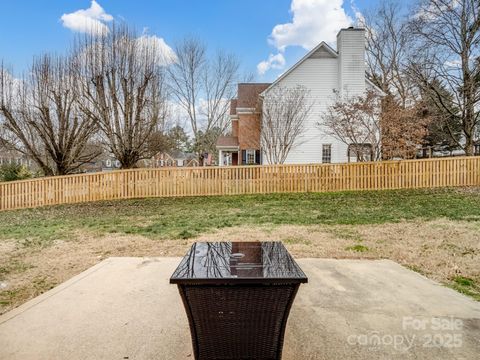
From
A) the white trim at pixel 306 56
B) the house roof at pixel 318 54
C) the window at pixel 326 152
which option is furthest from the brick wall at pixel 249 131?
the window at pixel 326 152

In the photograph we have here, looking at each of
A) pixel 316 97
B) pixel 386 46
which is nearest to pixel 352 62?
pixel 316 97

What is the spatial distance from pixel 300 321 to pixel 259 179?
9997 millimetres

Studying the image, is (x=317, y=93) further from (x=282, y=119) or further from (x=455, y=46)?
(x=455, y=46)

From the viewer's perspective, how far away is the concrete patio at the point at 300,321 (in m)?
2.32

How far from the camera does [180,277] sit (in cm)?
187

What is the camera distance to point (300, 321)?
2.74 metres

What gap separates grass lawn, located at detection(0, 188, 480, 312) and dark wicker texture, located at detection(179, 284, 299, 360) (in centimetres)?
258

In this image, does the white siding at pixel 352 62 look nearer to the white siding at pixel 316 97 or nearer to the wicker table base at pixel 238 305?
the white siding at pixel 316 97

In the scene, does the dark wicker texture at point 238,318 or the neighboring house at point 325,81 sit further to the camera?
the neighboring house at point 325,81

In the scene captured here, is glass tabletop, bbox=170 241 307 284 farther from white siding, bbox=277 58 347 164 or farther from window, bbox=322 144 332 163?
window, bbox=322 144 332 163

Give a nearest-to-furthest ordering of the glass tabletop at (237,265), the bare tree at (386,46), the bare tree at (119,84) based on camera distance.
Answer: the glass tabletop at (237,265)
the bare tree at (119,84)
the bare tree at (386,46)

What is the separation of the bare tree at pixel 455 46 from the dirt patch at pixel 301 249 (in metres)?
12.0

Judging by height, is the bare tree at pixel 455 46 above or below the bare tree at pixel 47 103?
above

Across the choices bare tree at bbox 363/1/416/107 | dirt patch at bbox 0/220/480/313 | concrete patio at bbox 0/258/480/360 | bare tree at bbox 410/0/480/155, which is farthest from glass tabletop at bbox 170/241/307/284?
bare tree at bbox 363/1/416/107
